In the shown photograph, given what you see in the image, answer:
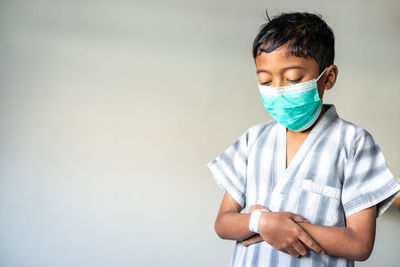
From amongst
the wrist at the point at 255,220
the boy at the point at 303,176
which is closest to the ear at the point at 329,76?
the boy at the point at 303,176

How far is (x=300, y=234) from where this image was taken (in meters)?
0.93

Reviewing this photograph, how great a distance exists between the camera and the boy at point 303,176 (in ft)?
3.09

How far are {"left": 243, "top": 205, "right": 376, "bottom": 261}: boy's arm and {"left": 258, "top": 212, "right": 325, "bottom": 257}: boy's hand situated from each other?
0.03 feet

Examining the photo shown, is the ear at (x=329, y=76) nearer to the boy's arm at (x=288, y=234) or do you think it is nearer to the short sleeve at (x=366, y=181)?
the short sleeve at (x=366, y=181)

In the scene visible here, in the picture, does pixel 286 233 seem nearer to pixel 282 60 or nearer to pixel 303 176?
pixel 303 176

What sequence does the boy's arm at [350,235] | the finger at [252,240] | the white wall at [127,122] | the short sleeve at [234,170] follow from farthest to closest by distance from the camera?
the white wall at [127,122], the short sleeve at [234,170], the finger at [252,240], the boy's arm at [350,235]

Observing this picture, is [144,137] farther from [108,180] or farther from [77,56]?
[77,56]

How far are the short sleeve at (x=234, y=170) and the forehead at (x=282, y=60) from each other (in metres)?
0.25

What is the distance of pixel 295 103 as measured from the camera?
1046 mm

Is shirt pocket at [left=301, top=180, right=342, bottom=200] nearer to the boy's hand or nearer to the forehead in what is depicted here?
the boy's hand

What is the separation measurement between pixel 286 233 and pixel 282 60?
0.42 meters

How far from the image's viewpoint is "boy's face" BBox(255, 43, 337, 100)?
1.01 meters

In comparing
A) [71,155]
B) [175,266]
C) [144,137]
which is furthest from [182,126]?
[175,266]

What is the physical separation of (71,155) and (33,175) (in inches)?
10.2
